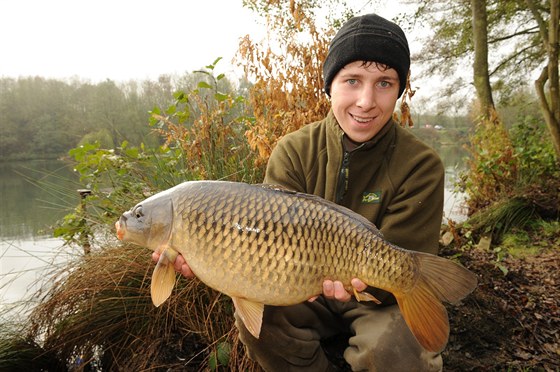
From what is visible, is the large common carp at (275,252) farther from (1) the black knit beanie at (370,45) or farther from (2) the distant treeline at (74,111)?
(2) the distant treeline at (74,111)

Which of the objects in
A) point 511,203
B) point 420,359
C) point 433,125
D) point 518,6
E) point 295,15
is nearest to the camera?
point 420,359

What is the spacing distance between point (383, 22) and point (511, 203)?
3.04 m

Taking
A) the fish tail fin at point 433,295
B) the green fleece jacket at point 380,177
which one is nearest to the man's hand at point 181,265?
the green fleece jacket at point 380,177

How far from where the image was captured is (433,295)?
1126 millimetres

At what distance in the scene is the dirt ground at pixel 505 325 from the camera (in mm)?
1711

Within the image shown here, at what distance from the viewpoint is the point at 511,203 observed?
3.89 m

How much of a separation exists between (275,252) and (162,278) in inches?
12.3

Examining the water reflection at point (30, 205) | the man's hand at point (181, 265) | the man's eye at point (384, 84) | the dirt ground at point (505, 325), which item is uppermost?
the man's eye at point (384, 84)

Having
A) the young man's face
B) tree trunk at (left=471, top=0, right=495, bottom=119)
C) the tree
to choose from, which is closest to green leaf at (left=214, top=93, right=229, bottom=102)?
the young man's face

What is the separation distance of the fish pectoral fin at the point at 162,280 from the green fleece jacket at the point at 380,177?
0.52 m

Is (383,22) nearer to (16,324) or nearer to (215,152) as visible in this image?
(215,152)

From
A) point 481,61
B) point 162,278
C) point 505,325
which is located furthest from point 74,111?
point 505,325

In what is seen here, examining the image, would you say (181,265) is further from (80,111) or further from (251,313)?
(80,111)

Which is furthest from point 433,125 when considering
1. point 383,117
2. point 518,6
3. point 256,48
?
point 383,117
